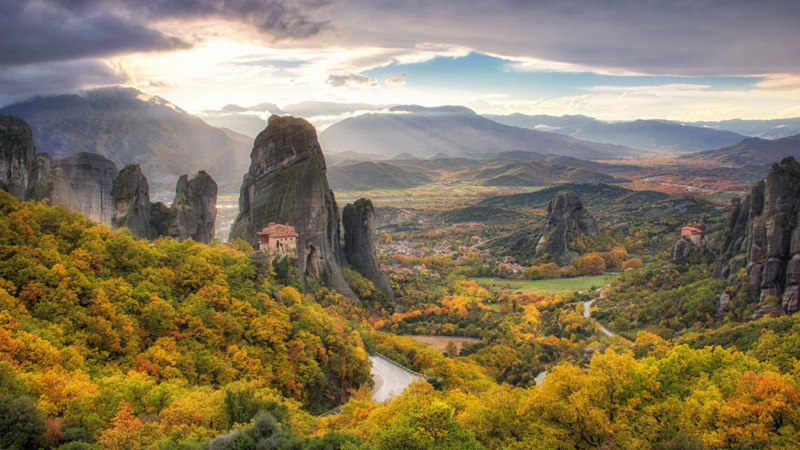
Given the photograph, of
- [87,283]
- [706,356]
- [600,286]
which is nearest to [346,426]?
[87,283]

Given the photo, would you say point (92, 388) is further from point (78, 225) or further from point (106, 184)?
point (106, 184)

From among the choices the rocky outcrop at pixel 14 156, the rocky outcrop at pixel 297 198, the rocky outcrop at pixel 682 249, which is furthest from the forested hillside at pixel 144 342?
the rocky outcrop at pixel 682 249

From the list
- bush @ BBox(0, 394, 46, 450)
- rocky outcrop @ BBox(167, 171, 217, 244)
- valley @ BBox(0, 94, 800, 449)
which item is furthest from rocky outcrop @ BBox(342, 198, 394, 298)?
bush @ BBox(0, 394, 46, 450)

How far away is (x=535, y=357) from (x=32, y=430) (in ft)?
162

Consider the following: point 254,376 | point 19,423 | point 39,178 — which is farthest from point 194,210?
point 19,423

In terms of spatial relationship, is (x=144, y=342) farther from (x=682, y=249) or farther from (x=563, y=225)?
(x=563, y=225)

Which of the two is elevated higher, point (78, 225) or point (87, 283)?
point (78, 225)

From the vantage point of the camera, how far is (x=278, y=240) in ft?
219

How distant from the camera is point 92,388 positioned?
2419 centimetres

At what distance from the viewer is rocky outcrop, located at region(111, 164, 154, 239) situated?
65188 millimetres

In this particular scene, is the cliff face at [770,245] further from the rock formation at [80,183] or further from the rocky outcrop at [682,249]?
the rock formation at [80,183]

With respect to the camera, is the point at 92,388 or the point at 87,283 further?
the point at 87,283

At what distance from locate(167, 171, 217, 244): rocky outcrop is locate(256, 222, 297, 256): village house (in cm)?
936

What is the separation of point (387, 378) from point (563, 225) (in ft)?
322
